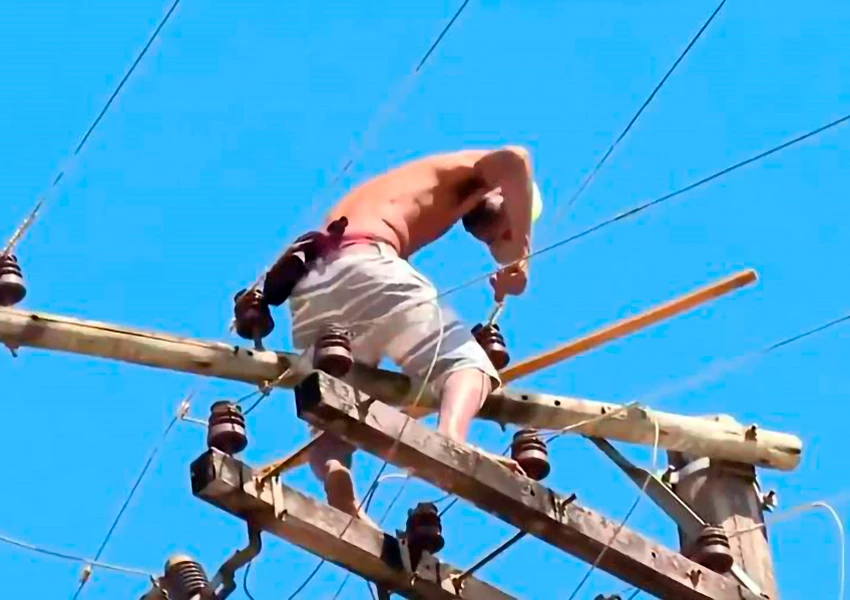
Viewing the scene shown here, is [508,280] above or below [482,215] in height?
below

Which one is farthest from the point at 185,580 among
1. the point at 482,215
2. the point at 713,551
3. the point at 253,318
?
the point at 482,215

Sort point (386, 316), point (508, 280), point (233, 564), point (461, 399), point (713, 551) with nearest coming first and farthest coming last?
point (233, 564)
point (461, 399)
point (713, 551)
point (386, 316)
point (508, 280)

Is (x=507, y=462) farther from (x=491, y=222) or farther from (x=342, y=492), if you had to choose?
(x=491, y=222)

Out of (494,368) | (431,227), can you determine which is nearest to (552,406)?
(494,368)

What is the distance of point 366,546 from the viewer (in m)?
5.79

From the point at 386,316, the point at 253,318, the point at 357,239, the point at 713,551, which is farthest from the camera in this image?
the point at 357,239

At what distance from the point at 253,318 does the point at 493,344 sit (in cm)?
73

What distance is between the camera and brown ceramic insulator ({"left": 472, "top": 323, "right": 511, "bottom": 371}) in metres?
6.75

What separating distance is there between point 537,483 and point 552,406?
69cm

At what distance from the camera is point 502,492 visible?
5.82 meters

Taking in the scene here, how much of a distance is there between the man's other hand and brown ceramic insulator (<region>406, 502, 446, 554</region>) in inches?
45.8

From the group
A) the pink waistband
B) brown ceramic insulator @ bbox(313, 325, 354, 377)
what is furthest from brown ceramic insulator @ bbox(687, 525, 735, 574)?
the pink waistband

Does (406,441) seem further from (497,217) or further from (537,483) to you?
(497,217)

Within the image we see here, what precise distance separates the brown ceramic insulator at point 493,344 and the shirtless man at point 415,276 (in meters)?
0.19
